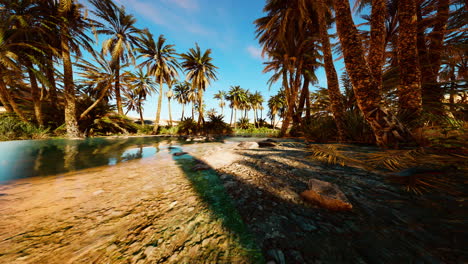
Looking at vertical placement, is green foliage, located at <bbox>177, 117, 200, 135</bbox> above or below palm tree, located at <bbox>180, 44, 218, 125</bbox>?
below

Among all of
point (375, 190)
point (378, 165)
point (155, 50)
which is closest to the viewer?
point (375, 190)

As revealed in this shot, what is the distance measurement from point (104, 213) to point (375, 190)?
196 cm

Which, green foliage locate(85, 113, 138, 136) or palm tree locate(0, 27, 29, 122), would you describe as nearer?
palm tree locate(0, 27, 29, 122)

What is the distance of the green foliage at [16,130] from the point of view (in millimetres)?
5840

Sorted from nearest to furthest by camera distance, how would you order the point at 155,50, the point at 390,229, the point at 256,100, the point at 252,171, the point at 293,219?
the point at 390,229 < the point at 293,219 < the point at 252,171 < the point at 155,50 < the point at 256,100

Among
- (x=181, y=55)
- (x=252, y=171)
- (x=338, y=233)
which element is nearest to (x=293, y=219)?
(x=338, y=233)

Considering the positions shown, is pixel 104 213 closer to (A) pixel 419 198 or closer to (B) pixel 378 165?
(A) pixel 419 198

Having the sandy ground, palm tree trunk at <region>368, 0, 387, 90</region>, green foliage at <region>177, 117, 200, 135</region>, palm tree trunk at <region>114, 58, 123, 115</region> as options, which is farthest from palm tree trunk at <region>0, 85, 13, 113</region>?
palm tree trunk at <region>368, 0, 387, 90</region>

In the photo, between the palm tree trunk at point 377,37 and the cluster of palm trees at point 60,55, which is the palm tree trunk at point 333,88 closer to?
the palm tree trunk at point 377,37

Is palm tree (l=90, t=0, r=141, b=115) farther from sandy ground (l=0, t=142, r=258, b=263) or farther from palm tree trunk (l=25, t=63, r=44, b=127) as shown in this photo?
sandy ground (l=0, t=142, r=258, b=263)

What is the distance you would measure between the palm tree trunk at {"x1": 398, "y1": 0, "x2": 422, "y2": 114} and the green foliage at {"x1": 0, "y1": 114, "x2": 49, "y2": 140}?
1298cm

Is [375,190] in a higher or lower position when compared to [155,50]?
lower

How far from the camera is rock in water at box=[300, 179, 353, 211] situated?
0.84 meters

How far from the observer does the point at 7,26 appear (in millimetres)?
6648
